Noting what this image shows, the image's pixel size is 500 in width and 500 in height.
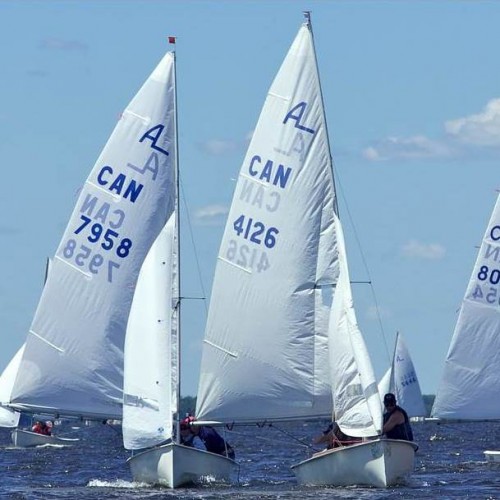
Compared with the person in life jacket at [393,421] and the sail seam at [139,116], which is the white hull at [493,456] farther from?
the sail seam at [139,116]

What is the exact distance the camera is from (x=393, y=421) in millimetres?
29781

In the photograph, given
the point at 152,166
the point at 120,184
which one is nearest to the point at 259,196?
the point at 152,166

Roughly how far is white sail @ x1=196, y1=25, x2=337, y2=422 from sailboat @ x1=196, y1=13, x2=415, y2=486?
0.02 m

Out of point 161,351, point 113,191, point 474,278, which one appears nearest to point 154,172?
point 113,191

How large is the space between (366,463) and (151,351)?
431cm

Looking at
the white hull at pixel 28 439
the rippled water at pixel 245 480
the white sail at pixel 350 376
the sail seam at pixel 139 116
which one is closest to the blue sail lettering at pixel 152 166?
the sail seam at pixel 139 116

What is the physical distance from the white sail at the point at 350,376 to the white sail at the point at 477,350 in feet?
35.1

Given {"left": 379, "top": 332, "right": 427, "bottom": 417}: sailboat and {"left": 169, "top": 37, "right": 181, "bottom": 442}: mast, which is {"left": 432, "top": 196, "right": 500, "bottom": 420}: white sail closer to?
{"left": 169, "top": 37, "right": 181, "bottom": 442}: mast

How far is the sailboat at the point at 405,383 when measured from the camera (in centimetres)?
6825

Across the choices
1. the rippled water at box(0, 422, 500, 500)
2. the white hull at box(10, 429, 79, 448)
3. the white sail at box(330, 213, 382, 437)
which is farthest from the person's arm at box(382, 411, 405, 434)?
the white hull at box(10, 429, 79, 448)

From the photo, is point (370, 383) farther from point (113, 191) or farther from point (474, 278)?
point (474, 278)

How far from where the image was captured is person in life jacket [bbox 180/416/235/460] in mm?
31141

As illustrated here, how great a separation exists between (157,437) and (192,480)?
1.04 m

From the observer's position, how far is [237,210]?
31.1 meters
